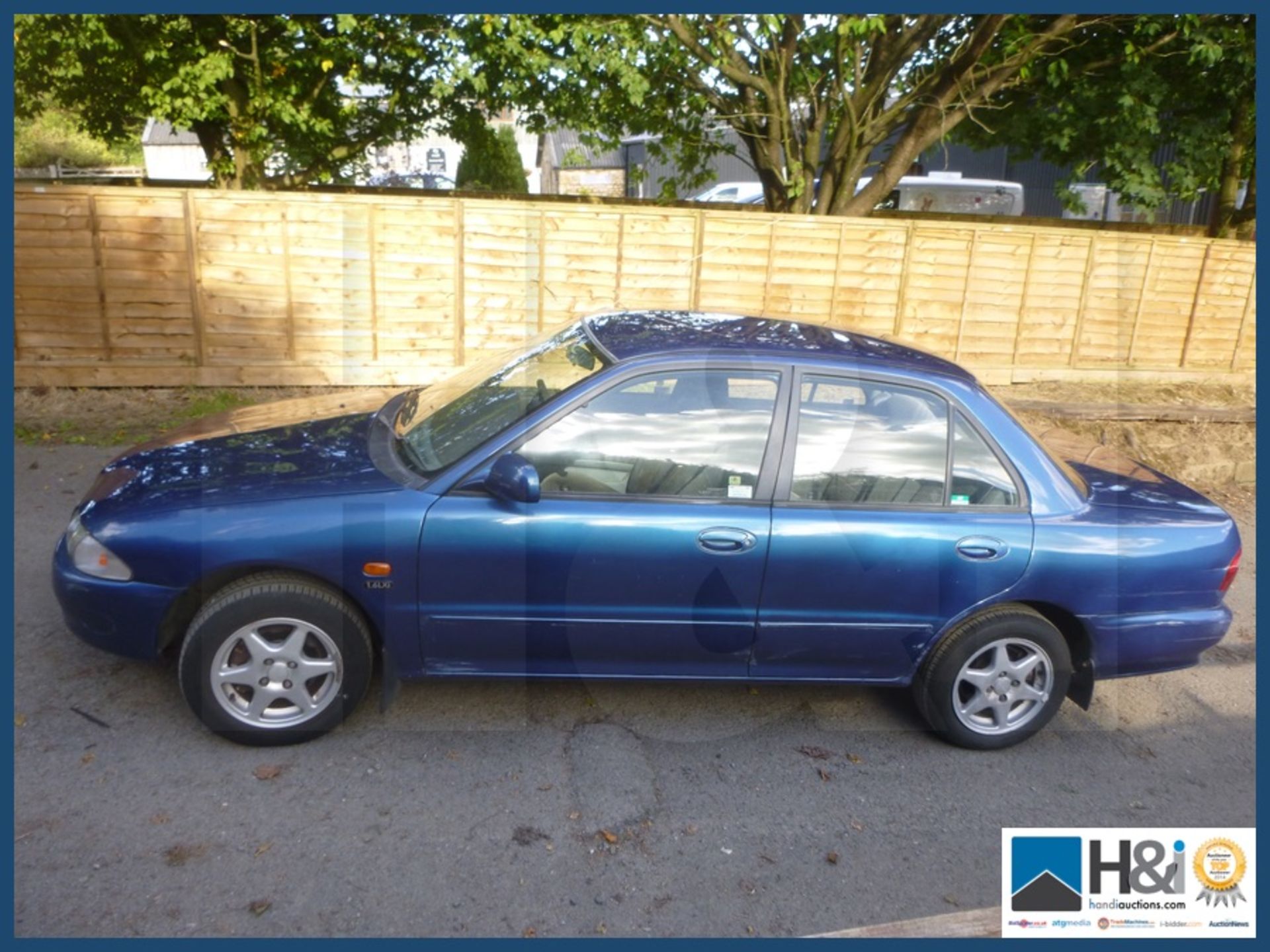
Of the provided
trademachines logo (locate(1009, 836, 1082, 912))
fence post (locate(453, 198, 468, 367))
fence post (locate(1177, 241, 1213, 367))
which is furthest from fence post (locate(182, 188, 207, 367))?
fence post (locate(1177, 241, 1213, 367))

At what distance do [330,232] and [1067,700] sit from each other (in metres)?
7.85

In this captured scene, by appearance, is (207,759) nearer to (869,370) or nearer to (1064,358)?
(869,370)

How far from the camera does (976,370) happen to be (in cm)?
1164

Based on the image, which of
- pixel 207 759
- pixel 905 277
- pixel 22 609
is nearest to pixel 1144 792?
pixel 207 759

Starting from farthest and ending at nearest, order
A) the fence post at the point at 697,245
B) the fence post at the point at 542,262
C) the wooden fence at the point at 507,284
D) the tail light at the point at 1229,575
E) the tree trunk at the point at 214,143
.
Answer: the tree trunk at the point at 214,143 → the fence post at the point at 697,245 → the fence post at the point at 542,262 → the wooden fence at the point at 507,284 → the tail light at the point at 1229,575

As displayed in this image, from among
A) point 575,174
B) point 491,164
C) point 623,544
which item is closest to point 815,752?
point 623,544

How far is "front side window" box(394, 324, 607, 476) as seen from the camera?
13.1 ft

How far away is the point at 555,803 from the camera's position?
3.65 meters

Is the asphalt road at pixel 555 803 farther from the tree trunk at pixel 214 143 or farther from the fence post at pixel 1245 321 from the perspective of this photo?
the tree trunk at pixel 214 143

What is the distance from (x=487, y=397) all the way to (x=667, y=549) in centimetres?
114

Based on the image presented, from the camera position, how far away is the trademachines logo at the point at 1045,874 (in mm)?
3357

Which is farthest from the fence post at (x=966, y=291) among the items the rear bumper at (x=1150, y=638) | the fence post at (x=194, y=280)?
the fence post at (x=194, y=280)

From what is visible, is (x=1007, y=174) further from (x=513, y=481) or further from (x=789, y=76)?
(x=513, y=481)

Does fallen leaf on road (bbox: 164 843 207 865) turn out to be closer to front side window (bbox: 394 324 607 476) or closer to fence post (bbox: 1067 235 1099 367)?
front side window (bbox: 394 324 607 476)
